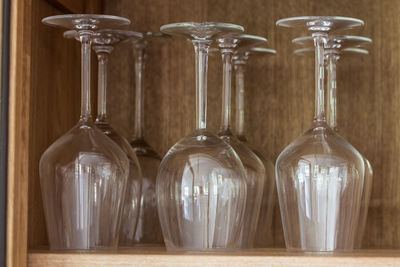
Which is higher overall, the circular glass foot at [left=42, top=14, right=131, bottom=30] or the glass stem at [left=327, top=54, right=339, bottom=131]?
the circular glass foot at [left=42, top=14, right=131, bottom=30]

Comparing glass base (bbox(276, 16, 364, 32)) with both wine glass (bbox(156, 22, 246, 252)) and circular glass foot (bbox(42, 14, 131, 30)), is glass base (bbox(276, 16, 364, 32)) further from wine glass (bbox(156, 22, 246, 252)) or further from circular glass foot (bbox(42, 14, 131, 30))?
circular glass foot (bbox(42, 14, 131, 30))

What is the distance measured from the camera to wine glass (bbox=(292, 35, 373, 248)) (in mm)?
834

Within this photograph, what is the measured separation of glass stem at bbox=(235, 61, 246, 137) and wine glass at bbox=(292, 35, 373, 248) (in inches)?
2.9

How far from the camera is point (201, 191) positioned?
77 cm

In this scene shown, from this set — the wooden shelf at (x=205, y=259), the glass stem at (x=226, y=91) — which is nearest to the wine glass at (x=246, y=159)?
the glass stem at (x=226, y=91)

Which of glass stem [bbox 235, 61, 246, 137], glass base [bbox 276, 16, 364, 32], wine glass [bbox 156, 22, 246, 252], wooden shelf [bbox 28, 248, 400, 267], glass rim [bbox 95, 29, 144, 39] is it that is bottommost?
wooden shelf [bbox 28, 248, 400, 267]

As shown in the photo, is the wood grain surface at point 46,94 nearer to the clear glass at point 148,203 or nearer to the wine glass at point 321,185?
the clear glass at point 148,203

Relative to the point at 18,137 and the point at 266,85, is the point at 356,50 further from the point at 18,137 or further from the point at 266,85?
the point at 18,137

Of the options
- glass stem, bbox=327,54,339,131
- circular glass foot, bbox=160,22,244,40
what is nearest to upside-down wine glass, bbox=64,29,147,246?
circular glass foot, bbox=160,22,244,40

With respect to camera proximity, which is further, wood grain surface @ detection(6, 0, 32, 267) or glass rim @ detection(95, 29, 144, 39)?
glass rim @ detection(95, 29, 144, 39)

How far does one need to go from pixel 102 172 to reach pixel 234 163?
13 centimetres

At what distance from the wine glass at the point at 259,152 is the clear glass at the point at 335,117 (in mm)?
76

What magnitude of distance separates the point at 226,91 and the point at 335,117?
124mm

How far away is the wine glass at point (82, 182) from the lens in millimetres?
789
